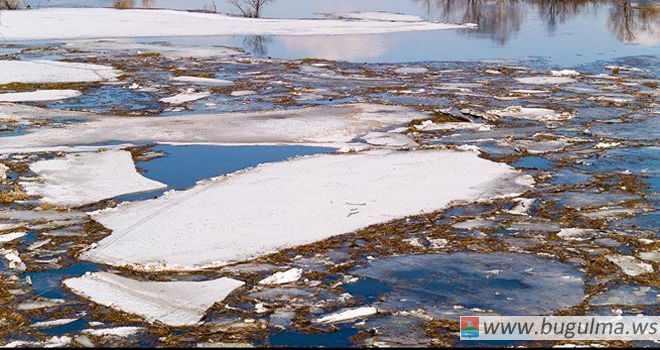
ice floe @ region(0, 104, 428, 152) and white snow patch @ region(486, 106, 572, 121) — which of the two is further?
white snow patch @ region(486, 106, 572, 121)

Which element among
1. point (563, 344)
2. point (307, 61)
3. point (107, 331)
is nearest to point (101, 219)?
point (107, 331)

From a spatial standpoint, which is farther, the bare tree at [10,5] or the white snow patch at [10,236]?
the bare tree at [10,5]

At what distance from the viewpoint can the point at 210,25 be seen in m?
23.5

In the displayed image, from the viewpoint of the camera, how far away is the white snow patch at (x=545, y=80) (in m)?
13.7

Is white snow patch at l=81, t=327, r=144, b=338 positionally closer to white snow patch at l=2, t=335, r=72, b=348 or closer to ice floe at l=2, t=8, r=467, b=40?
white snow patch at l=2, t=335, r=72, b=348

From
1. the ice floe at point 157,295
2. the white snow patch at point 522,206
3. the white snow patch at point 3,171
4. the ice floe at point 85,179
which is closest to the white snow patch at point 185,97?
the ice floe at point 85,179

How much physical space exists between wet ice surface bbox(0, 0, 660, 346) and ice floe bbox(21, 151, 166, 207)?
0.55 feet

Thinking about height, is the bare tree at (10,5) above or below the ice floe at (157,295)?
above

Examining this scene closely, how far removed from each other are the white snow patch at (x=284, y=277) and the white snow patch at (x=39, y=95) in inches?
313

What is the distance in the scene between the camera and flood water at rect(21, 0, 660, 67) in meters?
18.0

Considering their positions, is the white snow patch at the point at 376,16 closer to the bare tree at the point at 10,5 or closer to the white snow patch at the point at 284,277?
the bare tree at the point at 10,5

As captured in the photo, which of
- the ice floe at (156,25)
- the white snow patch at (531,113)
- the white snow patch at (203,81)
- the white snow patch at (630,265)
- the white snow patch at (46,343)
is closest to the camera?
the white snow patch at (46,343)

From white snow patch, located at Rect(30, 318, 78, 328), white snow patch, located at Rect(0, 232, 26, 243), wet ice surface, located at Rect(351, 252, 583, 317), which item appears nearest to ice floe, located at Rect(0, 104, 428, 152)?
white snow patch, located at Rect(0, 232, 26, 243)

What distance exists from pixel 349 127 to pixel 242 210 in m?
3.67
